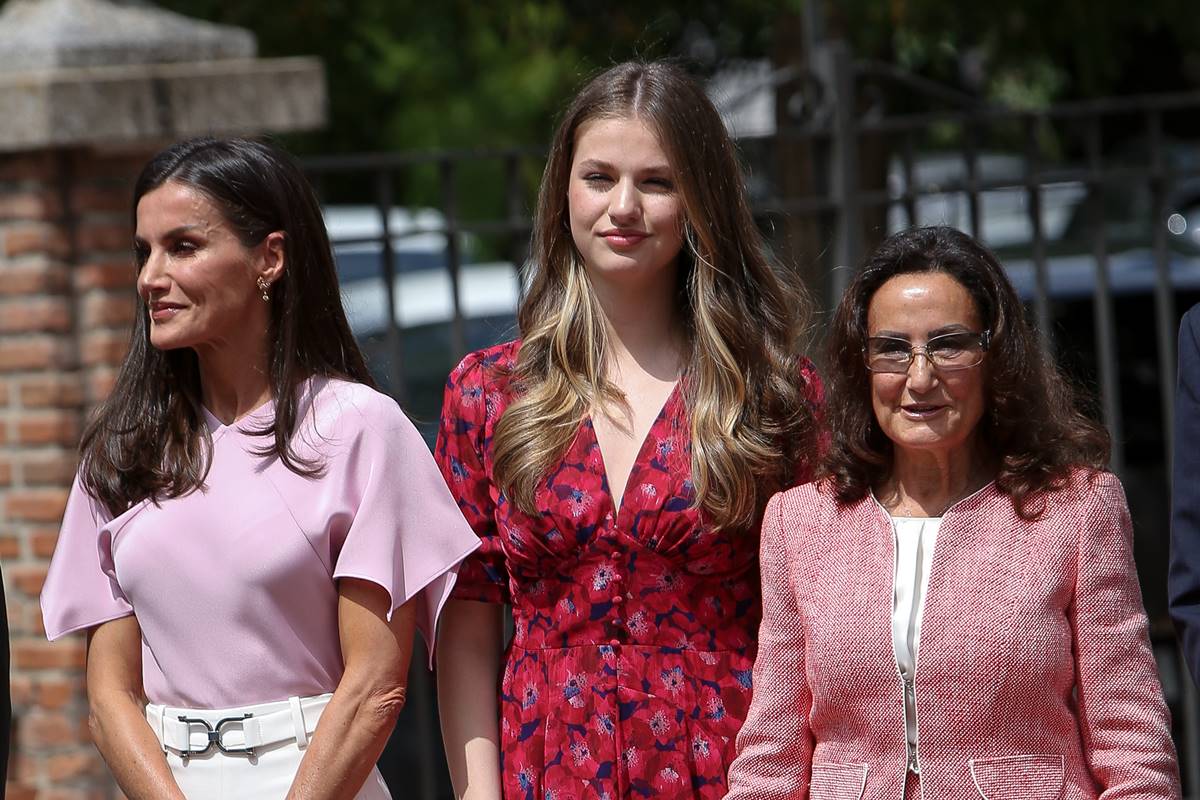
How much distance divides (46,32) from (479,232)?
1273 mm

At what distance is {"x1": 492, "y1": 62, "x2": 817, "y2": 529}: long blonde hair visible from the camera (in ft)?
10.1

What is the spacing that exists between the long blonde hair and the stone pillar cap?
200 centimetres

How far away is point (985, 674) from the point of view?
280cm

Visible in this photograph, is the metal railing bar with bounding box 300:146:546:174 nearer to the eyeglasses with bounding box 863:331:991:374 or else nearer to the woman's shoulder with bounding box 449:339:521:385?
the woman's shoulder with bounding box 449:339:521:385

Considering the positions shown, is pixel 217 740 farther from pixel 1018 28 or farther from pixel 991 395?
pixel 1018 28

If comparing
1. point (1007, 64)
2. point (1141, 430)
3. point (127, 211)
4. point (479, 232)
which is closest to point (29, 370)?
point (127, 211)

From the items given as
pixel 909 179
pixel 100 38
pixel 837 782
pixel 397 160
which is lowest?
pixel 837 782

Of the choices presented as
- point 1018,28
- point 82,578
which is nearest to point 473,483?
point 82,578

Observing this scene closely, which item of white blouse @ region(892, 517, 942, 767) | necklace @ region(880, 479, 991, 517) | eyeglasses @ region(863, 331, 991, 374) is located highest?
eyeglasses @ region(863, 331, 991, 374)

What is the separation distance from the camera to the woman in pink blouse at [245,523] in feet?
9.62

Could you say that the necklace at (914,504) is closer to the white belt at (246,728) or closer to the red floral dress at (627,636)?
the red floral dress at (627,636)

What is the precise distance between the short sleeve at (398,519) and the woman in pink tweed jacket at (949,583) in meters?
0.55

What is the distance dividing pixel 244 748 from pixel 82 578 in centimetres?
45

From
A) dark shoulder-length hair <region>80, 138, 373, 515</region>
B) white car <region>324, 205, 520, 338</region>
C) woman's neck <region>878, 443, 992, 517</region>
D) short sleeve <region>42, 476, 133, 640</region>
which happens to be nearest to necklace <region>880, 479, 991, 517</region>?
woman's neck <region>878, 443, 992, 517</region>
